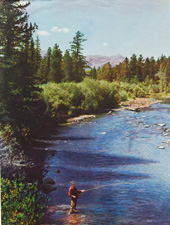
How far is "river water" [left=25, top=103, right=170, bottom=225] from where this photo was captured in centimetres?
607

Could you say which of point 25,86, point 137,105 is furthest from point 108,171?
point 137,105

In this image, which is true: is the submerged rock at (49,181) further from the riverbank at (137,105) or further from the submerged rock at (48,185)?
the riverbank at (137,105)

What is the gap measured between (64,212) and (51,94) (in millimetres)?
13021

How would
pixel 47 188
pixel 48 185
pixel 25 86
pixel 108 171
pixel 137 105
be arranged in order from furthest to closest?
1. pixel 137 105
2. pixel 25 86
3. pixel 108 171
4. pixel 48 185
5. pixel 47 188

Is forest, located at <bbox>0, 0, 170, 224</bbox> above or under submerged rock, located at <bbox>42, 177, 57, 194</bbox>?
above

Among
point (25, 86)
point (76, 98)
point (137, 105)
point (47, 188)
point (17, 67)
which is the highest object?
point (17, 67)

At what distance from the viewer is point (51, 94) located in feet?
60.4

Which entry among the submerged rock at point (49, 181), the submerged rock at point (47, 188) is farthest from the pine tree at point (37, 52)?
the submerged rock at point (47, 188)

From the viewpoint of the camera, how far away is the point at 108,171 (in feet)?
28.8

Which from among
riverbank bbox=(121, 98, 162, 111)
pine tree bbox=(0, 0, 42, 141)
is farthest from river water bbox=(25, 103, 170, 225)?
riverbank bbox=(121, 98, 162, 111)

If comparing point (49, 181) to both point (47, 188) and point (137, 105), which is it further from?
→ point (137, 105)

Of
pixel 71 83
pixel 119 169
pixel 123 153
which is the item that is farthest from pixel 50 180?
pixel 71 83

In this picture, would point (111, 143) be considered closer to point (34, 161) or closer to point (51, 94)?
point (34, 161)

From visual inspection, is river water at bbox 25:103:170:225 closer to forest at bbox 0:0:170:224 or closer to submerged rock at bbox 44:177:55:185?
submerged rock at bbox 44:177:55:185
